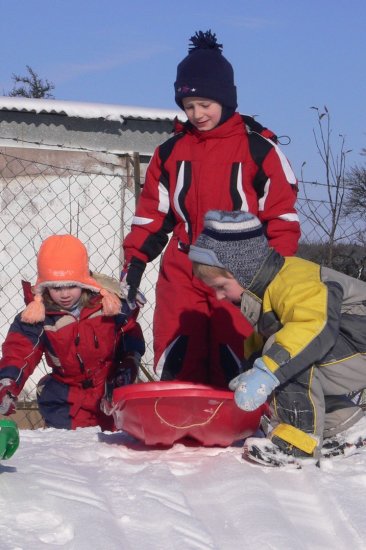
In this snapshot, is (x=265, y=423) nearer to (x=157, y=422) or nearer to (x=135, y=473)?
(x=157, y=422)

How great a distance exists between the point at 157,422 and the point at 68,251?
117 cm

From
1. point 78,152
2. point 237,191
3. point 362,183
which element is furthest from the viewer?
point 362,183

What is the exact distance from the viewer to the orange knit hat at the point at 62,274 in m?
4.33

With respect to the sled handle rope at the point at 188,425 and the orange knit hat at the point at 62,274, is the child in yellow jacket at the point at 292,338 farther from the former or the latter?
the orange knit hat at the point at 62,274

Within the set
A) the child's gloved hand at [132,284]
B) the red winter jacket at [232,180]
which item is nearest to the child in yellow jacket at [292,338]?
the red winter jacket at [232,180]

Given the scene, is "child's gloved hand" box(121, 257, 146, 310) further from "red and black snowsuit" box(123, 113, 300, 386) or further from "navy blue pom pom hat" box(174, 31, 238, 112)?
"navy blue pom pom hat" box(174, 31, 238, 112)

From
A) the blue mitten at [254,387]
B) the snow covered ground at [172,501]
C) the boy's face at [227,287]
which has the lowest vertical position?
the snow covered ground at [172,501]

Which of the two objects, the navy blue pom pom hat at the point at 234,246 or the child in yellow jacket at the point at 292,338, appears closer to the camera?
the child in yellow jacket at the point at 292,338

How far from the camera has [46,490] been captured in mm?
2729

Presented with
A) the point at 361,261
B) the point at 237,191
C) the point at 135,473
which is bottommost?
the point at 135,473

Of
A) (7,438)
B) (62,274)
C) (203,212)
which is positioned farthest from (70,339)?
(7,438)

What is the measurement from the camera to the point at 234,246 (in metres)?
3.45

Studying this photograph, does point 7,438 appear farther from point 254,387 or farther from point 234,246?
point 234,246

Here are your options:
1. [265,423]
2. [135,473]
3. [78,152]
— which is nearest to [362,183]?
[78,152]
